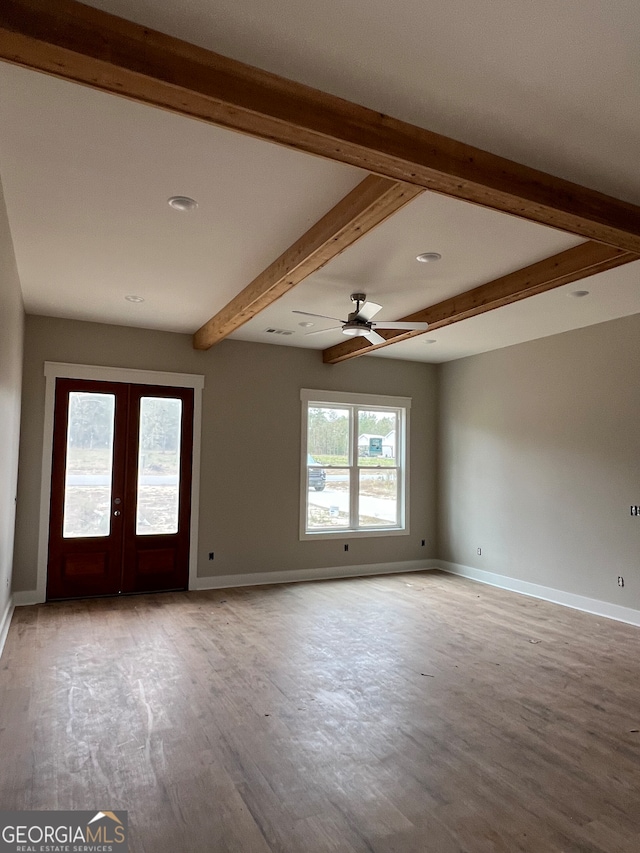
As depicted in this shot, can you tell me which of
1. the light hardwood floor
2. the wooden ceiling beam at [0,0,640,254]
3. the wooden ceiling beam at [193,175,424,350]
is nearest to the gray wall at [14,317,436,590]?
the light hardwood floor

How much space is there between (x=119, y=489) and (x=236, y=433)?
1526mm

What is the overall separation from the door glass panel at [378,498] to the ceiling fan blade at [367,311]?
11.0ft

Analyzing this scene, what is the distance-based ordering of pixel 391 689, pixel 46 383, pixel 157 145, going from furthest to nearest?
pixel 46 383 → pixel 391 689 → pixel 157 145

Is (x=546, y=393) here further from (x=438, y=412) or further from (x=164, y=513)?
(x=164, y=513)

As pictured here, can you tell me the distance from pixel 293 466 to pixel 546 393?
10.6ft

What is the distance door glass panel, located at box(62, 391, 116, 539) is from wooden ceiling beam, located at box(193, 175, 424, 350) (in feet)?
6.76

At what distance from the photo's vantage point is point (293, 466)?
7.48m

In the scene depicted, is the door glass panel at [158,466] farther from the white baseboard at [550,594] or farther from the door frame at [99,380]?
the white baseboard at [550,594]

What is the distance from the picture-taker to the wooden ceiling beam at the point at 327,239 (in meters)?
3.13

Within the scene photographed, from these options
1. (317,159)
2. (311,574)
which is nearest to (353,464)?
(311,574)

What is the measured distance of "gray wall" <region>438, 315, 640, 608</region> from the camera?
19.1ft

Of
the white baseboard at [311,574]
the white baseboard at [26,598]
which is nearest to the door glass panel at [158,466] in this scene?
the white baseboard at [311,574]

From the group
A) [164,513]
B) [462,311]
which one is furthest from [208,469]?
[462,311]

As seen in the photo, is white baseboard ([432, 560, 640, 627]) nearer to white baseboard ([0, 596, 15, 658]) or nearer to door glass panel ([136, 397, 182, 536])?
door glass panel ([136, 397, 182, 536])
